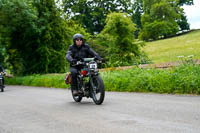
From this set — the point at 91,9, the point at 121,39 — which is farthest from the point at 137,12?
the point at 121,39

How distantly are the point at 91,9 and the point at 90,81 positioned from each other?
175 ft

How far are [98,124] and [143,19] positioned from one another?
6768 cm

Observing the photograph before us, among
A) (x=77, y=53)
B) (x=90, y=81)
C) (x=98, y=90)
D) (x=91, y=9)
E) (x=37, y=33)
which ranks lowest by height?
(x=98, y=90)

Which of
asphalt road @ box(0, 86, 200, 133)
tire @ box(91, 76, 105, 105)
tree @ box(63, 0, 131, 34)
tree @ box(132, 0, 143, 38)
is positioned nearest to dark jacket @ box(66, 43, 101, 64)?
tire @ box(91, 76, 105, 105)

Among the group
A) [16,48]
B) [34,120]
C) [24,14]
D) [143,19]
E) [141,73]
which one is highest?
[143,19]

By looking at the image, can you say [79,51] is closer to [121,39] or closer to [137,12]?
[121,39]

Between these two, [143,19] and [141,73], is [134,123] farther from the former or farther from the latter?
[143,19]

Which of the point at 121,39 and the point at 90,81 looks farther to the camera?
the point at 121,39

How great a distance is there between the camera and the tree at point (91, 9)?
59384 millimetres

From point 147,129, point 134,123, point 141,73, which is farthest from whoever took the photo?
point 141,73

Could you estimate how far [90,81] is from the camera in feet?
27.0

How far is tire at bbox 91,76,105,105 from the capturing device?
7754 mm

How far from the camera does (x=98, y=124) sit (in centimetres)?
546

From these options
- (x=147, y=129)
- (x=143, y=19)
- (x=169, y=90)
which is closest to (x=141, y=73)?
(x=169, y=90)
